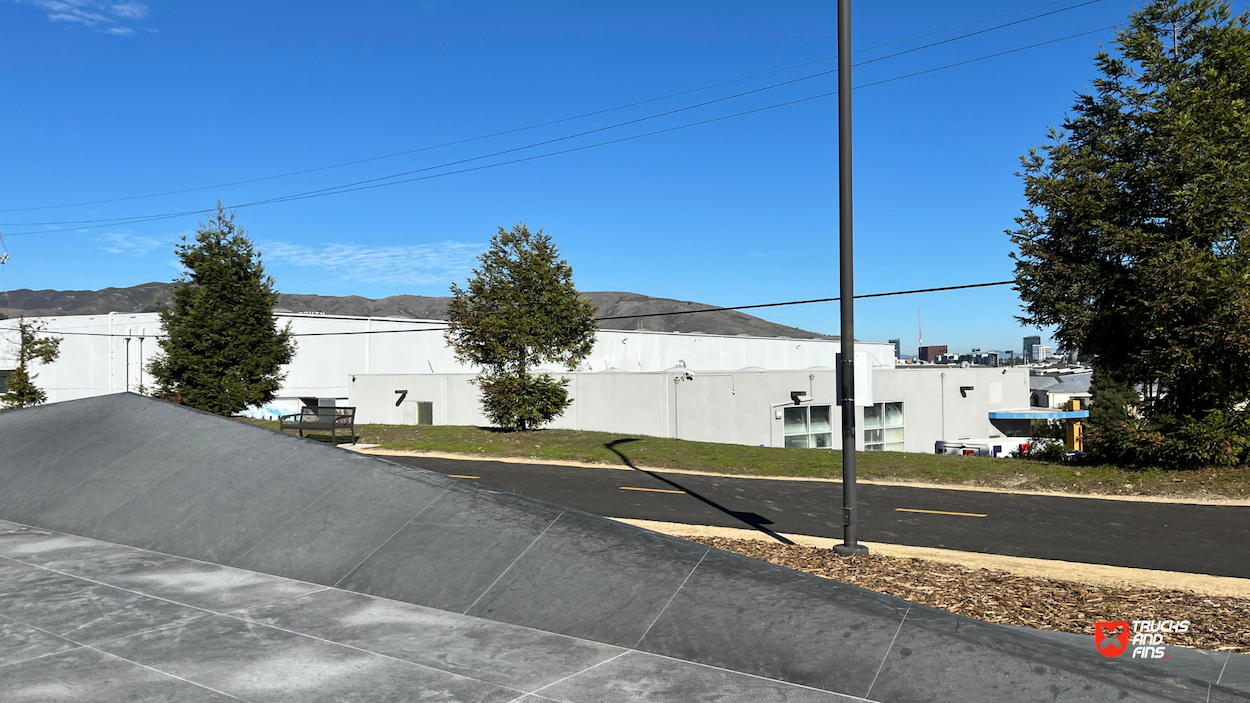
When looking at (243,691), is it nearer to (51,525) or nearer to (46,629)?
(46,629)

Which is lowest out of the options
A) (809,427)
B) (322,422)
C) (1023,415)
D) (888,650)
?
(809,427)

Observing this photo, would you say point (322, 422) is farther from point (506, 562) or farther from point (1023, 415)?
point (1023, 415)

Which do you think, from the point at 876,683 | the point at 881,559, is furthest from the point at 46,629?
the point at 881,559

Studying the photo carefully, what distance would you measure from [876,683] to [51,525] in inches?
322

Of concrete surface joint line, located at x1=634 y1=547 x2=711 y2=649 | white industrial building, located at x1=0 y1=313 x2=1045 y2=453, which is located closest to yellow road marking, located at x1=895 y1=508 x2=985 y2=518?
concrete surface joint line, located at x1=634 y1=547 x2=711 y2=649

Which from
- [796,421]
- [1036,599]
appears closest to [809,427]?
[796,421]

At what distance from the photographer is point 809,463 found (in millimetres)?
19578

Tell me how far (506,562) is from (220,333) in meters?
25.9

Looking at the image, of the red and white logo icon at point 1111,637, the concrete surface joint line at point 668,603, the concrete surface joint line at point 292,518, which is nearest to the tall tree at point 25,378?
the concrete surface joint line at point 292,518

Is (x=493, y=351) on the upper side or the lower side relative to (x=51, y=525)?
upper

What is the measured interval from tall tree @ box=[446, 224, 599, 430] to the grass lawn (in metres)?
1.36

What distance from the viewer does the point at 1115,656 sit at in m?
5.55

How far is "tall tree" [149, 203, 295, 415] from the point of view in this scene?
27.9 meters

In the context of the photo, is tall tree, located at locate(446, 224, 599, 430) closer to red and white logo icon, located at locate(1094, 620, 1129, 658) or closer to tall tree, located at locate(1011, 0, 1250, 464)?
tall tree, located at locate(1011, 0, 1250, 464)
